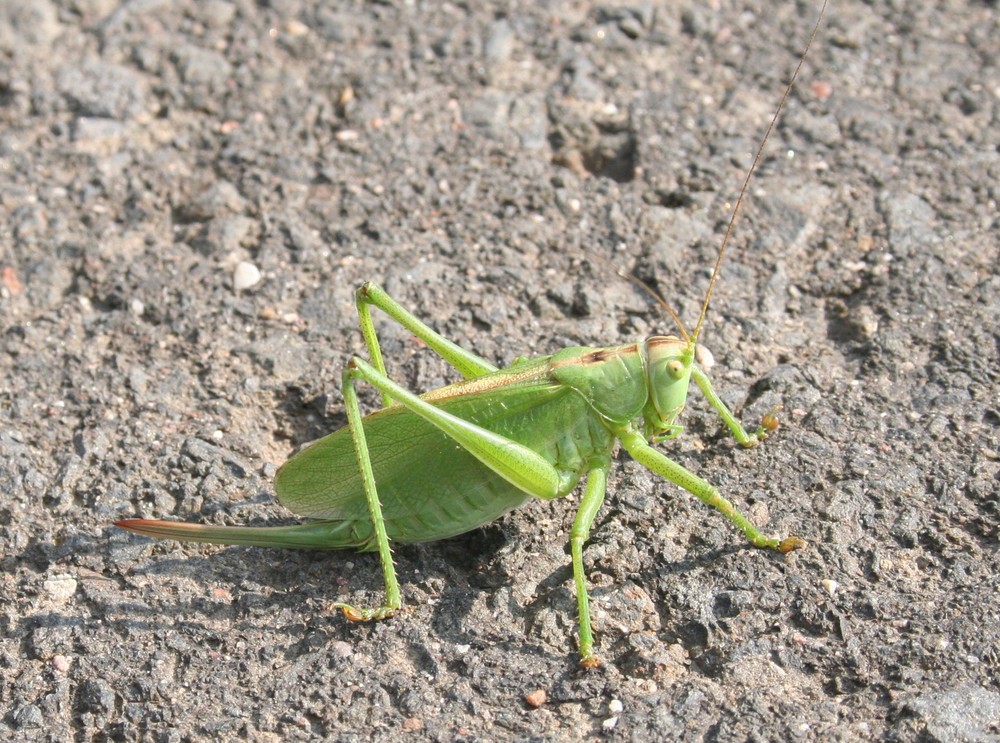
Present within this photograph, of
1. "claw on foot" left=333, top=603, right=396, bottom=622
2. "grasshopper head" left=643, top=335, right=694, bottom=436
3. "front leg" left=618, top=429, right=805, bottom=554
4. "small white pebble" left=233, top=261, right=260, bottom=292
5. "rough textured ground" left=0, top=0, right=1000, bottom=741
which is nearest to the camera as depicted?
"rough textured ground" left=0, top=0, right=1000, bottom=741

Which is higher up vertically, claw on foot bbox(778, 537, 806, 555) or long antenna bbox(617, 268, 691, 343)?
long antenna bbox(617, 268, 691, 343)

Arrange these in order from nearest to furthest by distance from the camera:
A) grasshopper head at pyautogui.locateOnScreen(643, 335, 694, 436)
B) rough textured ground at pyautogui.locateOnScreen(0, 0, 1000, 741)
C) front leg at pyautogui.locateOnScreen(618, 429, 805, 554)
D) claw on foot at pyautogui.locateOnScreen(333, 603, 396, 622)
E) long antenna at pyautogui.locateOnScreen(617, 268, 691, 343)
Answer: rough textured ground at pyautogui.locateOnScreen(0, 0, 1000, 741) → claw on foot at pyautogui.locateOnScreen(333, 603, 396, 622) → front leg at pyautogui.locateOnScreen(618, 429, 805, 554) → grasshopper head at pyautogui.locateOnScreen(643, 335, 694, 436) → long antenna at pyautogui.locateOnScreen(617, 268, 691, 343)

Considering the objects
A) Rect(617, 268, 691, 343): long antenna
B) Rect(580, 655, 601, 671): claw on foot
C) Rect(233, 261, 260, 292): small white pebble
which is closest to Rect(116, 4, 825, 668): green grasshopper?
Rect(617, 268, 691, 343): long antenna

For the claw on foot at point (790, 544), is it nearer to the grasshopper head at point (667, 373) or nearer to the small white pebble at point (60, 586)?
the grasshopper head at point (667, 373)

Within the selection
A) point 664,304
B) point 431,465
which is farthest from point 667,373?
point 431,465

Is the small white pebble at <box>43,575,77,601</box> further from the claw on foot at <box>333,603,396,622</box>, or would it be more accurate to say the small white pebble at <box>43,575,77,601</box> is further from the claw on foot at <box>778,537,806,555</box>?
the claw on foot at <box>778,537,806,555</box>

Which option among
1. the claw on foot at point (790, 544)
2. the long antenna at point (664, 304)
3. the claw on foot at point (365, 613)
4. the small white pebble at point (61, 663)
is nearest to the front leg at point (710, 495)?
the claw on foot at point (790, 544)
